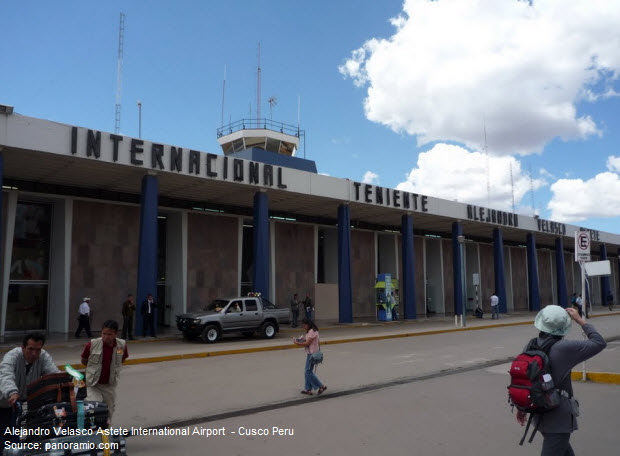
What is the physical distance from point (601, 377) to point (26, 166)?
1973cm

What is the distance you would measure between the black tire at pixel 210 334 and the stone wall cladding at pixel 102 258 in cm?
707

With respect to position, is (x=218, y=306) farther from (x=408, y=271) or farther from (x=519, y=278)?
(x=519, y=278)

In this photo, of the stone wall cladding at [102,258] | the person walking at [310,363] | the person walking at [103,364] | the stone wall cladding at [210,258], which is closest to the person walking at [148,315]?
the stone wall cladding at [102,258]

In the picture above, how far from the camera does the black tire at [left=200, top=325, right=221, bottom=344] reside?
59.8ft

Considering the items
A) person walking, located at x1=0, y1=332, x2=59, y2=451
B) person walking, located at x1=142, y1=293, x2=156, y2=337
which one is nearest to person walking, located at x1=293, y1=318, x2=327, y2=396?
person walking, located at x1=0, y1=332, x2=59, y2=451

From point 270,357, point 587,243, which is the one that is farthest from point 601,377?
point 270,357

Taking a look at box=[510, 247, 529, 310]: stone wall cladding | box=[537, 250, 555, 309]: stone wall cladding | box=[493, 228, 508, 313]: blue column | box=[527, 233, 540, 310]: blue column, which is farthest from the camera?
box=[537, 250, 555, 309]: stone wall cladding

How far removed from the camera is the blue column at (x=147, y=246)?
19422 mm

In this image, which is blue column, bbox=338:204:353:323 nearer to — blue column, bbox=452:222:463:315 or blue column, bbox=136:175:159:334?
blue column, bbox=452:222:463:315

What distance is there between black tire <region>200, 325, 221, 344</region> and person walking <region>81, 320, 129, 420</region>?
12273 mm

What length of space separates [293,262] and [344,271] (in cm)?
493

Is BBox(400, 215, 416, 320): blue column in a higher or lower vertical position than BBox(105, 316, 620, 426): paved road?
higher

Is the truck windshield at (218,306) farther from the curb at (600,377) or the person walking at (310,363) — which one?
the curb at (600,377)

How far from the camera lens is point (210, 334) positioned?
18.4 metres
